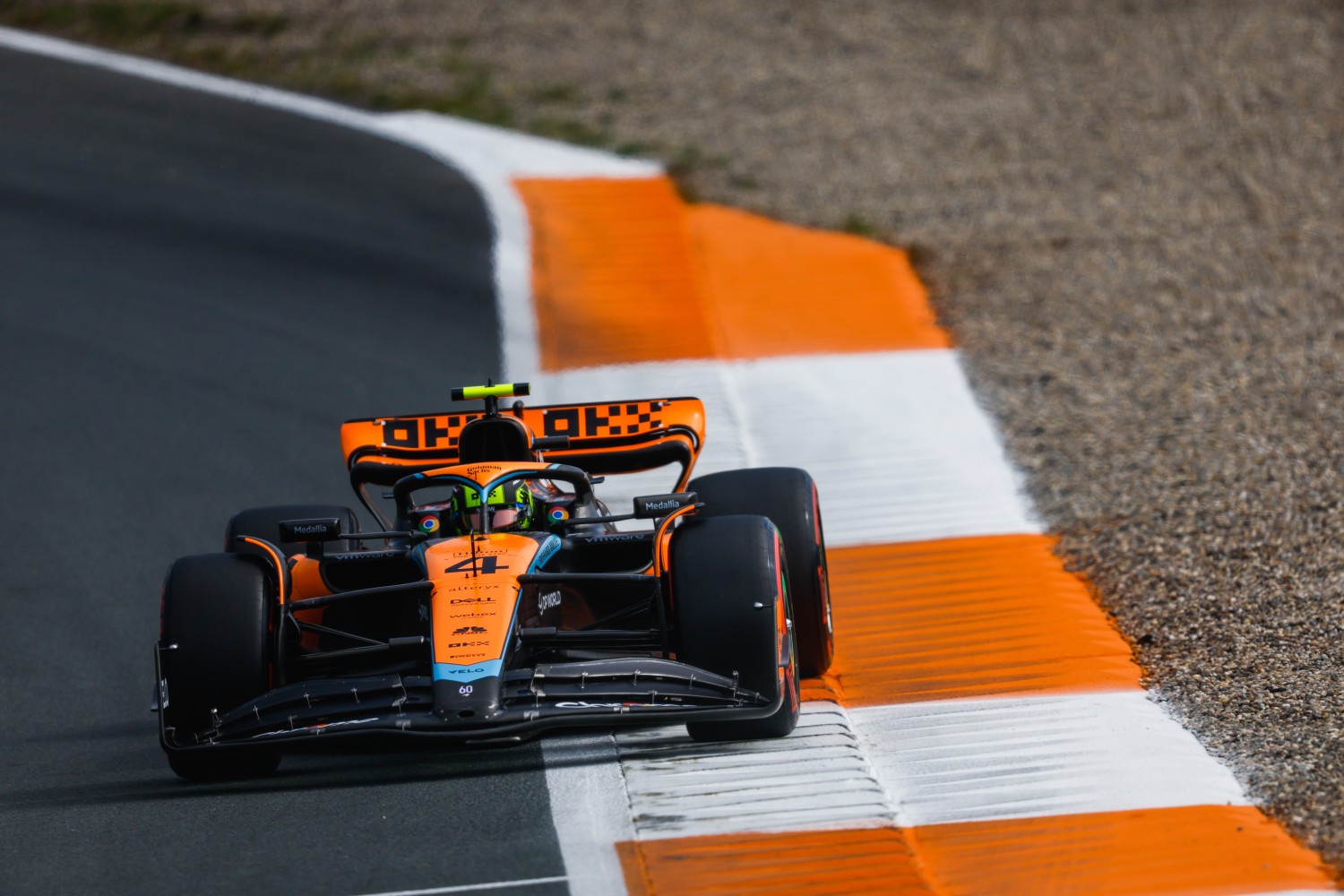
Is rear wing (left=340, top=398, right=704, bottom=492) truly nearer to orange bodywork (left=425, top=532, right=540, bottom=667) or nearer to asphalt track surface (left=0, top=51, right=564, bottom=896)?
orange bodywork (left=425, top=532, right=540, bottom=667)

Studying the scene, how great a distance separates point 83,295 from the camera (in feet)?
49.2

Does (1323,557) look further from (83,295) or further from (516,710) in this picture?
(83,295)

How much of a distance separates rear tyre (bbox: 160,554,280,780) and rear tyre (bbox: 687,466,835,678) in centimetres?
207

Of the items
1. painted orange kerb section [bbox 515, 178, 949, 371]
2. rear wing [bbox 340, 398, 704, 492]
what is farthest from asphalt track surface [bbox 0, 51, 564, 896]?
rear wing [bbox 340, 398, 704, 492]

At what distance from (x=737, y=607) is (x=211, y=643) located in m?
2.09

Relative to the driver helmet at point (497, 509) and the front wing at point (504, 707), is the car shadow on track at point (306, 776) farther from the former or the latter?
the driver helmet at point (497, 509)

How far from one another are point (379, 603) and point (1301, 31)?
612 inches

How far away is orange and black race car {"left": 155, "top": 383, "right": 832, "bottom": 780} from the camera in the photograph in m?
6.64

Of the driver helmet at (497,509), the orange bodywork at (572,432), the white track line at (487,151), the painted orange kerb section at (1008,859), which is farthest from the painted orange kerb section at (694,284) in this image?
the painted orange kerb section at (1008,859)

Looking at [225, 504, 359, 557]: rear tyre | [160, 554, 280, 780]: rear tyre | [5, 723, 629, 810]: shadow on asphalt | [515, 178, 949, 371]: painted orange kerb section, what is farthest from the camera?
[515, 178, 949, 371]: painted orange kerb section

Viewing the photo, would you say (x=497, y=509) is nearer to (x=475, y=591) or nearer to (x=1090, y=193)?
(x=475, y=591)

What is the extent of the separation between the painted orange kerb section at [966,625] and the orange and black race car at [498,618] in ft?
1.87

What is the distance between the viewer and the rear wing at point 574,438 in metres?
8.80

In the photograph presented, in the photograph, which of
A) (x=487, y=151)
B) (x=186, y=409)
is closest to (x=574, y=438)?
(x=186, y=409)
